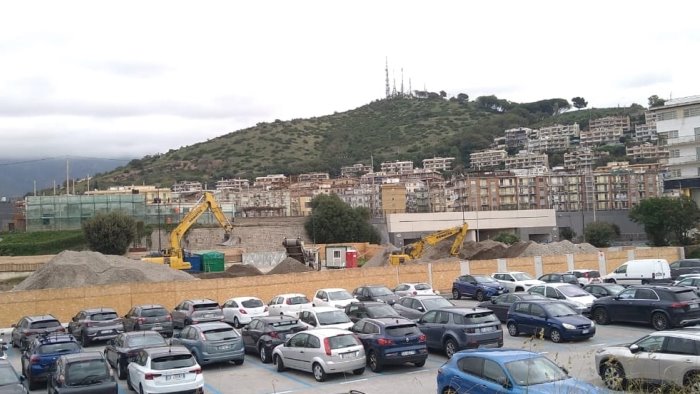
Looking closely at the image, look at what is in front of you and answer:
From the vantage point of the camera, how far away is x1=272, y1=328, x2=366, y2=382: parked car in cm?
1644

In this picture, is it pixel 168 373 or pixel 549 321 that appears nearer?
pixel 168 373

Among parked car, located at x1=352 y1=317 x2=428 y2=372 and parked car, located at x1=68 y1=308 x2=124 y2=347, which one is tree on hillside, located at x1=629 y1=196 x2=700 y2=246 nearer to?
parked car, located at x1=352 y1=317 x2=428 y2=372

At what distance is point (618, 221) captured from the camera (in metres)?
102

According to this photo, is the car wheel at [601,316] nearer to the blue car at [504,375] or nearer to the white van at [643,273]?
the white van at [643,273]

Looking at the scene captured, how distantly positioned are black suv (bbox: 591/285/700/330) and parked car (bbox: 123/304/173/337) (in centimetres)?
1579

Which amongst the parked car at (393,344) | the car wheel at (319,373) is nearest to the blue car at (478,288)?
the parked car at (393,344)

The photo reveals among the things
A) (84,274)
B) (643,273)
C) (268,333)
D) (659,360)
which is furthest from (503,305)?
(84,274)

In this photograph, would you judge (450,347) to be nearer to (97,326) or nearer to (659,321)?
(659,321)

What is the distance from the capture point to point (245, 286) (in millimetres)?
33656

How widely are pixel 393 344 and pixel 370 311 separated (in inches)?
202

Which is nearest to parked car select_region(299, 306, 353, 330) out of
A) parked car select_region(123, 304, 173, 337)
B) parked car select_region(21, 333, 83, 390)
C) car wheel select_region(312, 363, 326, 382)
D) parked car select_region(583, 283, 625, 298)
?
car wheel select_region(312, 363, 326, 382)

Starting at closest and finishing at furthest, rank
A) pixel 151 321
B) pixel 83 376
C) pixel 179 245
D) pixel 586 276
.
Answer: pixel 83 376 < pixel 151 321 < pixel 586 276 < pixel 179 245

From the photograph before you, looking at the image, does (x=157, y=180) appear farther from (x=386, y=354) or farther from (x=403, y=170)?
(x=386, y=354)

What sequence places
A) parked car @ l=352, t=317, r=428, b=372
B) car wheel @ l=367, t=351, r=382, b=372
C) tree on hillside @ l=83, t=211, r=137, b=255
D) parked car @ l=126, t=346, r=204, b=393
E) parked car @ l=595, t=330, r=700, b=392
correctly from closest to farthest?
parked car @ l=595, t=330, r=700, b=392
parked car @ l=126, t=346, r=204, b=393
parked car @ l=352, t=317, r=428, b=372
car wheel @ l=367, t=351, r=382, b=372
tree on hillside @ l=83, t=211, r=137, b=255
